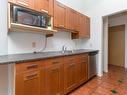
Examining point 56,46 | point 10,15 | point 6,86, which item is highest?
point 10,15

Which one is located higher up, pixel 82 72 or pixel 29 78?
pixel 29 78

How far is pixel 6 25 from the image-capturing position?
2129 mm

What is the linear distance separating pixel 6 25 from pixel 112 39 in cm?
547

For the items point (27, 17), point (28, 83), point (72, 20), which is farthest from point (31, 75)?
point (72, 20)

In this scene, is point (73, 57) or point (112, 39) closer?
point (73, 57)

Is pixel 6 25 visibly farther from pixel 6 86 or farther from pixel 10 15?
pixel 6 86

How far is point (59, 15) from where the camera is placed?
2.96m

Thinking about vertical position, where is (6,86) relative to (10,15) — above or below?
below

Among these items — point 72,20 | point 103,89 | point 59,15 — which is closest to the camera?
point 59,15

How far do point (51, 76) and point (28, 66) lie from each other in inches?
22.5

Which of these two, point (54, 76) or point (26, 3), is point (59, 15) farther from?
point (54, 76)

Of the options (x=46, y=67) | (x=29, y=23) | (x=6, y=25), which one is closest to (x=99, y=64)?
(x=46, y=67)

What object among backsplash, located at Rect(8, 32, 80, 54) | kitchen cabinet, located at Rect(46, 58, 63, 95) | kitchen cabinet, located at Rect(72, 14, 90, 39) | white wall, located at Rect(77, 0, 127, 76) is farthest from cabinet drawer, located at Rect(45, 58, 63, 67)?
white wall, located at Rect(77, 0, 127, 76)

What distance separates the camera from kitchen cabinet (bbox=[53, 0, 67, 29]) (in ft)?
9.32
